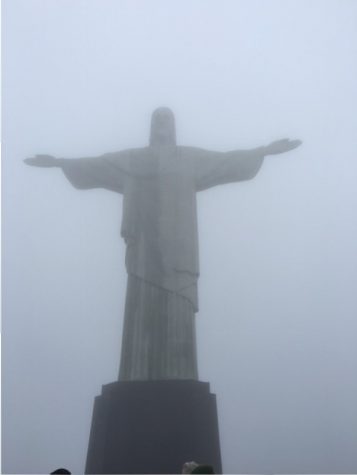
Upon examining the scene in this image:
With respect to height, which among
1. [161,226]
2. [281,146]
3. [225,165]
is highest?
[281,146]

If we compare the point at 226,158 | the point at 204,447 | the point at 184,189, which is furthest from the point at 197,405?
the point at 226,158

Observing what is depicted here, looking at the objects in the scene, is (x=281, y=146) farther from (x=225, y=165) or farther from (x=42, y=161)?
(x=42, y=161)

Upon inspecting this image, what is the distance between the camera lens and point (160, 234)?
29.4 feet

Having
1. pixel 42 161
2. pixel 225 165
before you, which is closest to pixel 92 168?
pixel 42 161

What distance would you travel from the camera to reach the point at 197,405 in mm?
7762

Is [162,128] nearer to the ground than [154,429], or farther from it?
farther from it

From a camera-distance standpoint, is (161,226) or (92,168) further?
(92,168)

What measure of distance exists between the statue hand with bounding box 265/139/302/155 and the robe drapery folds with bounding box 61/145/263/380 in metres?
0.16

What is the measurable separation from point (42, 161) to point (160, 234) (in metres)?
2.08

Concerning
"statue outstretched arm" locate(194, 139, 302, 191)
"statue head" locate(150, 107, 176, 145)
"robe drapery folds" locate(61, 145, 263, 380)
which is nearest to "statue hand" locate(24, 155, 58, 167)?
"robe drapery folds" locate(61, 145, 263, 380)

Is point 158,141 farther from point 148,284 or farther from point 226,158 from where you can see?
point 148,284

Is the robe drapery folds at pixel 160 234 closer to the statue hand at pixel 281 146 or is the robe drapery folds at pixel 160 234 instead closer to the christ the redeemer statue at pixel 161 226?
the christ the redeemer statue at pixel 161 226

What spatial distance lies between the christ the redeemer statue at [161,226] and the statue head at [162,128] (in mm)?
14

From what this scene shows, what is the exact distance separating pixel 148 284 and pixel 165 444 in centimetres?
215
